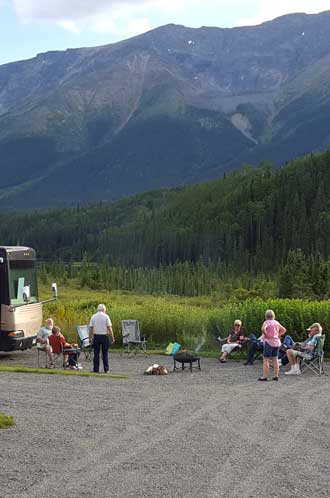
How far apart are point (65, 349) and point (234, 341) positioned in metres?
5.10

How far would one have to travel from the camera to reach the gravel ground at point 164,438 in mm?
9125

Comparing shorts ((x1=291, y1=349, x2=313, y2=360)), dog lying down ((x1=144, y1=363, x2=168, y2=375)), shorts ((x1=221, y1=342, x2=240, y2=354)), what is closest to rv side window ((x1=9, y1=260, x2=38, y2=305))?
dog lying down ((x1=144, y1=363, x2=168, y2=375))

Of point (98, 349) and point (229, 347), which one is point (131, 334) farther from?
point (98, 349)

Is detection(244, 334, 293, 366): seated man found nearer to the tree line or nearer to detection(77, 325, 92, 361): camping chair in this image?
detection(77, 325, 92, 361): camping chair

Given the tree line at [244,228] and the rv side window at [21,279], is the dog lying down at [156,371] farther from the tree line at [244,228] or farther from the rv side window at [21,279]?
the tree line at [244,228]

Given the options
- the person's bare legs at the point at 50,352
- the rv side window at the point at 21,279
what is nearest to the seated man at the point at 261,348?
the person's bare legs at the point at 50,352

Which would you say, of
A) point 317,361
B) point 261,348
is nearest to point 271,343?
point 317,361

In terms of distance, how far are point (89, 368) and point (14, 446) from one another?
1039cm

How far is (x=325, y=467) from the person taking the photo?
33.0 feet

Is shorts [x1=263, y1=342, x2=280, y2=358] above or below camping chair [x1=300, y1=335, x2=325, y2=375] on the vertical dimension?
above

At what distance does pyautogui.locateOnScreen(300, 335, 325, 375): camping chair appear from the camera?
782 inches

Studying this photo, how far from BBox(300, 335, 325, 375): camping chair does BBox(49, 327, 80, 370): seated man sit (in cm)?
591

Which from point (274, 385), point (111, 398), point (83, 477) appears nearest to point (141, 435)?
point (83, 477)

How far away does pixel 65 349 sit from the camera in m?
20.9
